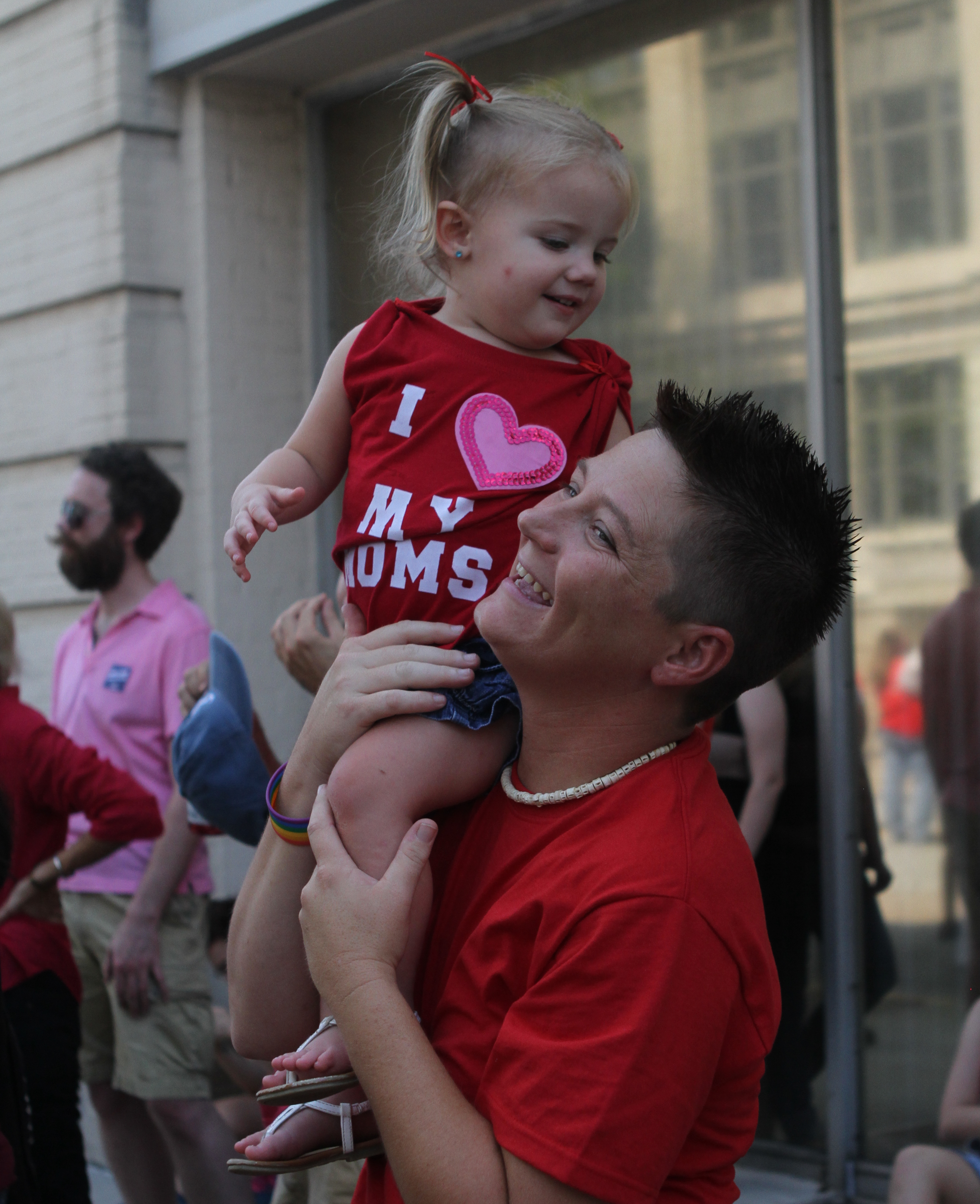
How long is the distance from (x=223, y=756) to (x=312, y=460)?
72cm

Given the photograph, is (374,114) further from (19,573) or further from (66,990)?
(66,990)

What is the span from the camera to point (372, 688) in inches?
73.9

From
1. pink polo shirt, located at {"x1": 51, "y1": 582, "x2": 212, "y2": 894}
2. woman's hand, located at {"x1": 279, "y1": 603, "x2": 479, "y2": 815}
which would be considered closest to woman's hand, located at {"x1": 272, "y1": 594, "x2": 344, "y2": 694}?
woman's hand, located at {"x1": 279, "y1": 603, "x2": 479, "y2": 815}

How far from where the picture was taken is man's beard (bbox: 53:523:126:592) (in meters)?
4.41

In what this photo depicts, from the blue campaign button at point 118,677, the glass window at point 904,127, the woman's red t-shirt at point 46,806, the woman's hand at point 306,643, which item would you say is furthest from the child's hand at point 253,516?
the glass window at point 904,127

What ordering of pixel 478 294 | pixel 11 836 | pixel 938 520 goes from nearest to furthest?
pixel 478 294
pixel 11 836
pixel 938 520

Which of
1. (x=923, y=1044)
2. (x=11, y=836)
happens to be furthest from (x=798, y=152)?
(x=11, y=836)

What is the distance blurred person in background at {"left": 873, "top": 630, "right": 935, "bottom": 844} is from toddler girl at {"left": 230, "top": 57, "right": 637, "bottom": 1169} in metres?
2.10

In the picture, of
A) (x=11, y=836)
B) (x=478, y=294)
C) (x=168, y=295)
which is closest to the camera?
(x=478, y=294)

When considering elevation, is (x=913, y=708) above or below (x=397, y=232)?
below

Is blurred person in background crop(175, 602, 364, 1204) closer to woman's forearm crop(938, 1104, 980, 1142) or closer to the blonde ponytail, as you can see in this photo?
the blonde ponytail

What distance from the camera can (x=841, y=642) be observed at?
4.05 meters

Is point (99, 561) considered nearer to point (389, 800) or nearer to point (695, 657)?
point (389, 800)

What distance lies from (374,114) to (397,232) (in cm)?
328
